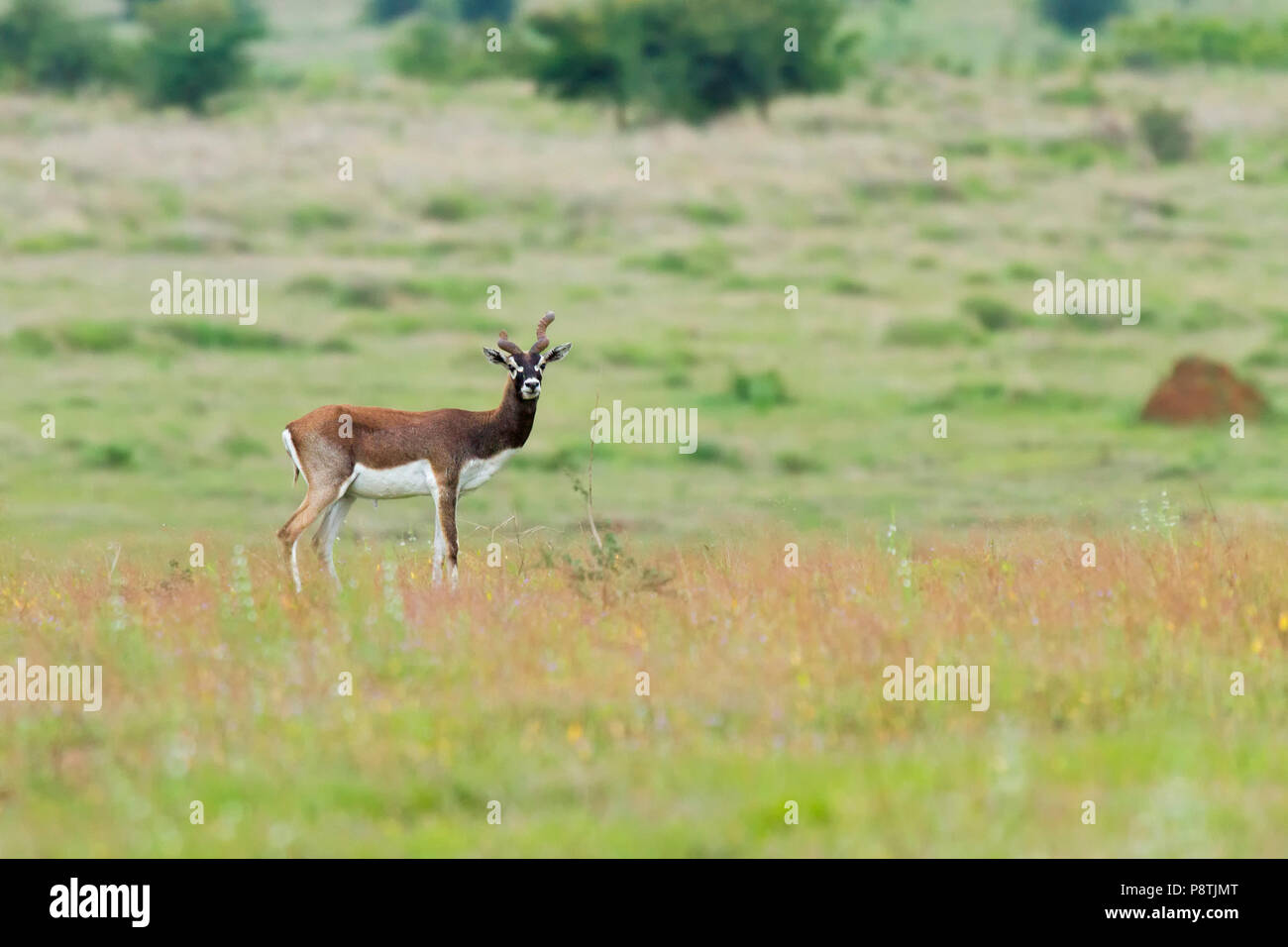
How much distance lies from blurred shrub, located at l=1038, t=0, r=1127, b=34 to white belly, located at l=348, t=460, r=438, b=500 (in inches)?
2943

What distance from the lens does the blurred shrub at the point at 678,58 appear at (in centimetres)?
5844

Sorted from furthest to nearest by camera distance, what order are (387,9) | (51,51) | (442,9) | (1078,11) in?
(387,9) → (442,9) → (1078,11) → (51,51)

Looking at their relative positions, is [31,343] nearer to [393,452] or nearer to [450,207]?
[450,207]

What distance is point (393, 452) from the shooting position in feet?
44.2

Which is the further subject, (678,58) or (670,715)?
(678,58)

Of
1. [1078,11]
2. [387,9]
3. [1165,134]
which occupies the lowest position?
[1165,134]

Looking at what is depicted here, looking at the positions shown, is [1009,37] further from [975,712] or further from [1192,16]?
[975,712]

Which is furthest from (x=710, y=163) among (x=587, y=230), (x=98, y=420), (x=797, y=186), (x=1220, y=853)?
(x=1220, y=853)

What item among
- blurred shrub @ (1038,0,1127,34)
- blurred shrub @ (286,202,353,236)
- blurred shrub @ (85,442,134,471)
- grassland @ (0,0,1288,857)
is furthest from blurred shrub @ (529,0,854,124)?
blurred shrub @ (85,442,134,471)

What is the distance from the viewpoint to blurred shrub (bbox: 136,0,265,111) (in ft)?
195

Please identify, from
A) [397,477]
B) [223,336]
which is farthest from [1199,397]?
[397,477]

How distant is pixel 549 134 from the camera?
178ft

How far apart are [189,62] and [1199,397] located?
128 ft

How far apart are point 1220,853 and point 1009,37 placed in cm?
7844
